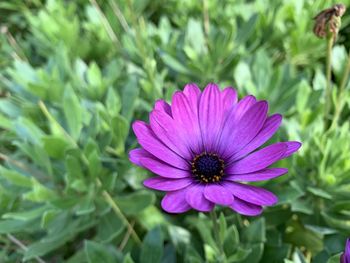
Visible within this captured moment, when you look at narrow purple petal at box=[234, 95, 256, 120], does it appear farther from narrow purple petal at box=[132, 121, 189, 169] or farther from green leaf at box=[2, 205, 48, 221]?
green leaf at box=[2, 205, 48, 221]

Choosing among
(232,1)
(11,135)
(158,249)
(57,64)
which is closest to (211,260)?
(158,249)

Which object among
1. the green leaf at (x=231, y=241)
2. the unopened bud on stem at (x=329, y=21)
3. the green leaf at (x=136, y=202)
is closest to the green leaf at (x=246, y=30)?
the unopened bud on stem at (x=329, y=21)

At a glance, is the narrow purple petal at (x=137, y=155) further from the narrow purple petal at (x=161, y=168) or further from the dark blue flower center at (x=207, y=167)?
the dark blue flower center at (x=207, y=167)

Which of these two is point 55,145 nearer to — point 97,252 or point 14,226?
point 14,226

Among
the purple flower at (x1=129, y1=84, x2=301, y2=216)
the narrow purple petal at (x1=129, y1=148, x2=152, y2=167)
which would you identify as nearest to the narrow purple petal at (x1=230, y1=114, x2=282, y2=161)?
the purple flower at (x1=129, y1=84, x2=301, y2=216)

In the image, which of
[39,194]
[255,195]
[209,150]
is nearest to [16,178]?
[39,194]

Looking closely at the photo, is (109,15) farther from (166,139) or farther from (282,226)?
(166,139)
